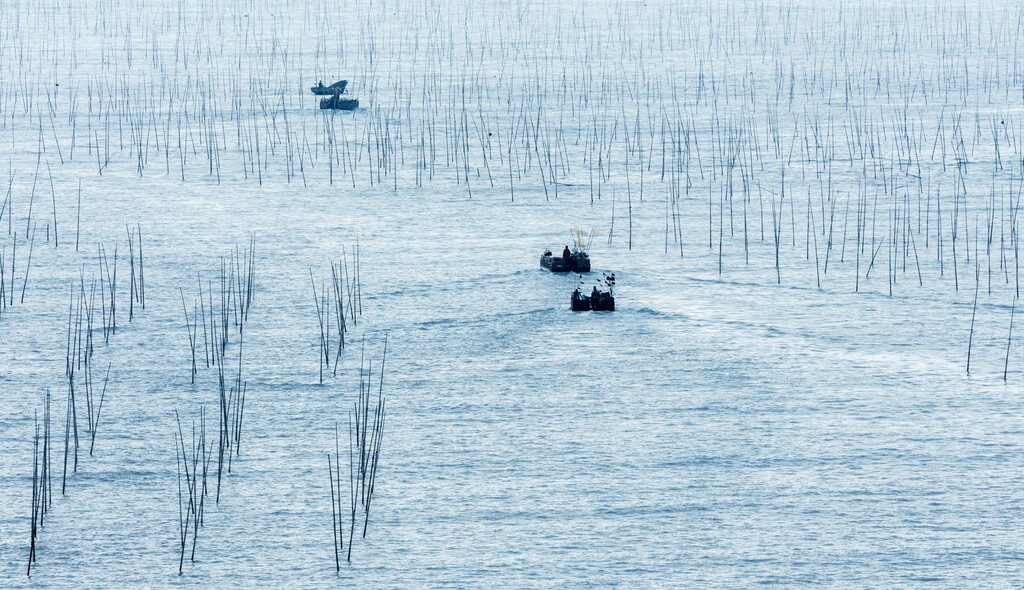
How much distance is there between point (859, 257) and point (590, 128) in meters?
5.10

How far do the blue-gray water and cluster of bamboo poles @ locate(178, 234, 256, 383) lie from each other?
0.47 ft

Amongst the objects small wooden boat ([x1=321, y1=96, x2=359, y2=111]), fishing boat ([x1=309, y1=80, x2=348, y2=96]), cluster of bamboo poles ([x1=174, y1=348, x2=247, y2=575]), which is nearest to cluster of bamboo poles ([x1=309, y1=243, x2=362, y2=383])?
cluster of bamboo poles ([x1=174, y1=348, x2=247, y2=575])

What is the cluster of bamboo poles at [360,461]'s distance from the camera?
6207 millimetres

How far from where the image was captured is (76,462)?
22.5 ft

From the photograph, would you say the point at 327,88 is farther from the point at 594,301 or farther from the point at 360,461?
the point at 360,461

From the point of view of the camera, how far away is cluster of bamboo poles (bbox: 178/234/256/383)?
8398 millimetres

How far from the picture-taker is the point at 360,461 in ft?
22.3

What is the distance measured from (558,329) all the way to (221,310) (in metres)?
2.29

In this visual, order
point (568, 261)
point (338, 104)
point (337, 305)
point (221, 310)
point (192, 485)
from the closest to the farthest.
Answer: point (192, 485)
point (337, 305)
point (221, 310)
point (568, 261)
point (338, 104)

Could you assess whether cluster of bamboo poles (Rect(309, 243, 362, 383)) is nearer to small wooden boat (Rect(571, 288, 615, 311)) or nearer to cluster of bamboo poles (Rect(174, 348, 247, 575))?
cluster of bamboo poles (Rect(174, 348, 247, 575))

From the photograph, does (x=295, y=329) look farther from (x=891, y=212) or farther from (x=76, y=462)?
(x=891, y=212)

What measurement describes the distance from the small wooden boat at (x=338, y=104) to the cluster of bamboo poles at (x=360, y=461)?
313 inches

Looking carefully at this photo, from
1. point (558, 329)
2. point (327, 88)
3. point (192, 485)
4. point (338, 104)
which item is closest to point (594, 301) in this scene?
point (558, 329)

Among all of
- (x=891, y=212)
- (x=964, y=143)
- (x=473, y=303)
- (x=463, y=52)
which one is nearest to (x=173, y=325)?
(x=473, y=303)
